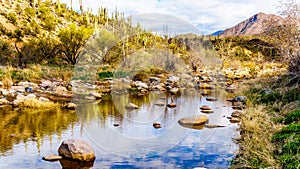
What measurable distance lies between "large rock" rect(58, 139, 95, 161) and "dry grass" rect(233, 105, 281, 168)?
107 inches

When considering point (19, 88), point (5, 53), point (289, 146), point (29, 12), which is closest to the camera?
point (289, 146)

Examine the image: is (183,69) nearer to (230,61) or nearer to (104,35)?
(104,35)

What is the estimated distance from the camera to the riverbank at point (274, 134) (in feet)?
16.1

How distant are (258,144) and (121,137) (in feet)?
11.5

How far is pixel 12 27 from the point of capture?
31078mm

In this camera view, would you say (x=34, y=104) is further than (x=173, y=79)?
No

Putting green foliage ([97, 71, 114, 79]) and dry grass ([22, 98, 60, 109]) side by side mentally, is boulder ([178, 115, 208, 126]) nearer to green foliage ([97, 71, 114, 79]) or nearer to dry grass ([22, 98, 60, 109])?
dry grass ([22, 98, 60, 109])

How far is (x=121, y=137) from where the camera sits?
8.06 metres

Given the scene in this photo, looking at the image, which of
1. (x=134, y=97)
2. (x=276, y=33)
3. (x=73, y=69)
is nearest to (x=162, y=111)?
(x=134, y=97)

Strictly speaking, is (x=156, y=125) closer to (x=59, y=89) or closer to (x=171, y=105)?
(x=171, y=105)

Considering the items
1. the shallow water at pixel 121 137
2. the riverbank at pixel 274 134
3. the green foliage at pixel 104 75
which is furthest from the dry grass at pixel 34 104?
the green foliage at pixel 104 75

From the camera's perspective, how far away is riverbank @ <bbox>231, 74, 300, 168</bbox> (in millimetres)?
4922

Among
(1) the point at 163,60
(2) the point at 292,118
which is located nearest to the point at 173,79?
(1) the point at 163,60

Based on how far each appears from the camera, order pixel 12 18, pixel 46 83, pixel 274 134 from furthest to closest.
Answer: pixel 12 18, pixel 46 83, pixel 274 134
